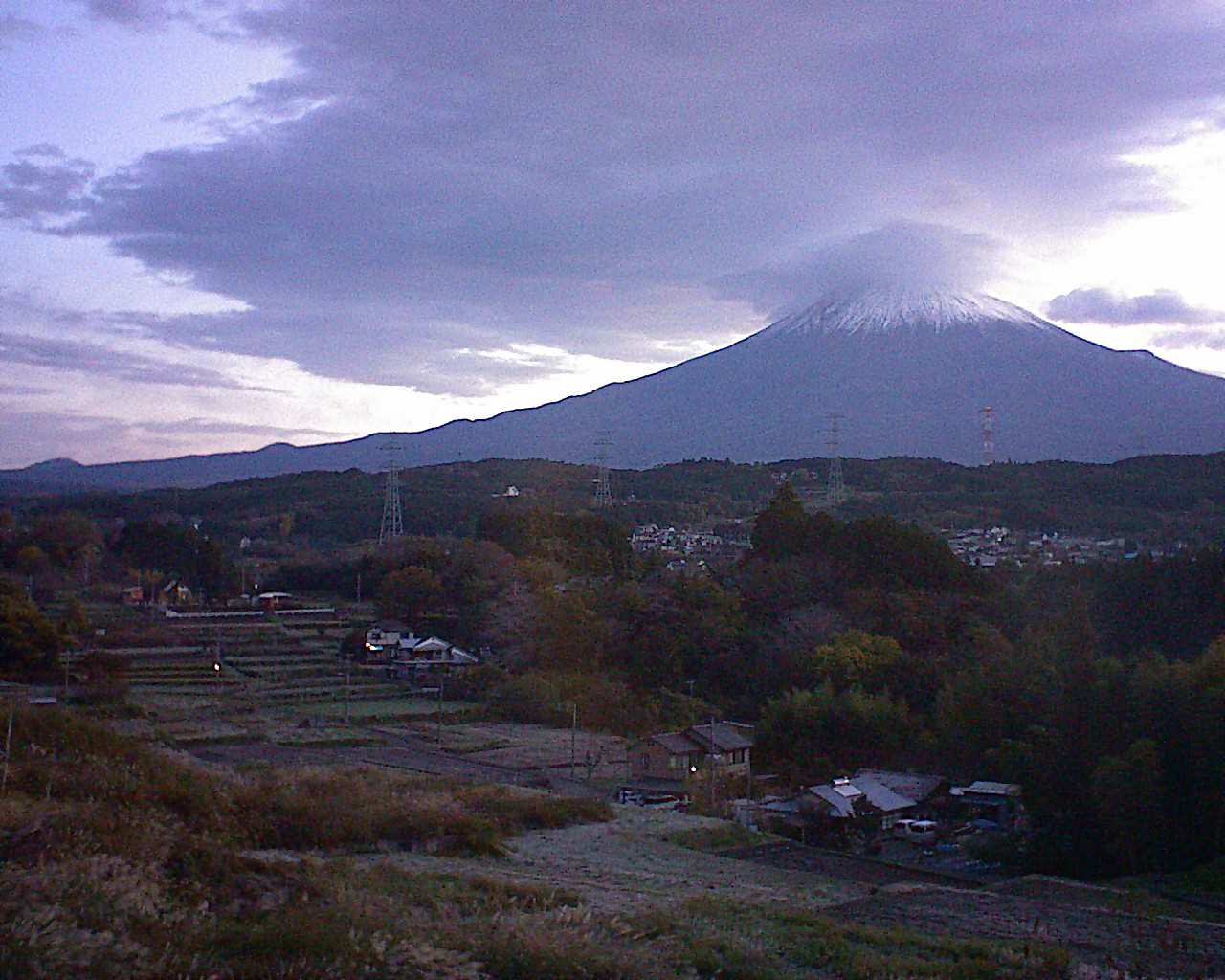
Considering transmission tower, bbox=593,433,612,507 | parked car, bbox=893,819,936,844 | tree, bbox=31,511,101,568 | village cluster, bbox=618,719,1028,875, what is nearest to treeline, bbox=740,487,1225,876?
village cluster, bbox=618,719,1028,875

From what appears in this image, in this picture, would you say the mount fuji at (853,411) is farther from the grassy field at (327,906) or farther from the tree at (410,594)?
the grassy field at (327,906)

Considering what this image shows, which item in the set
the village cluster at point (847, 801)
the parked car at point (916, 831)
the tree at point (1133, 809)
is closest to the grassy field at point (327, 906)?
the village cluster at point (847, 801)

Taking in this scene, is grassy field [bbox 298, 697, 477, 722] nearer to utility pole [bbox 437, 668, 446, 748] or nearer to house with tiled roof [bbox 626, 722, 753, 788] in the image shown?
utility pole [bbox 437, 668, 446, 748]

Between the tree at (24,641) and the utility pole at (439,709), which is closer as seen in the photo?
the utility pole at (439,709)

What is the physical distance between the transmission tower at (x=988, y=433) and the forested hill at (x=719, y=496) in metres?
3.69

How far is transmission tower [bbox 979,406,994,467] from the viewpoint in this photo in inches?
1599

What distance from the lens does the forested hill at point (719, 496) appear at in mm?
27000

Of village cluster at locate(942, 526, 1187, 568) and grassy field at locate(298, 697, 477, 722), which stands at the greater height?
village cluster at locate(942, 526, 1187, 568)

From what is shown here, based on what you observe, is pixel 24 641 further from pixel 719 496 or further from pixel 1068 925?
pixel 719 496

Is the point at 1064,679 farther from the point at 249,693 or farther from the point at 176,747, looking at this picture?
the point at 249,693

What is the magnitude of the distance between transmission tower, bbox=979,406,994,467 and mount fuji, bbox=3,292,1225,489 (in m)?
0.44

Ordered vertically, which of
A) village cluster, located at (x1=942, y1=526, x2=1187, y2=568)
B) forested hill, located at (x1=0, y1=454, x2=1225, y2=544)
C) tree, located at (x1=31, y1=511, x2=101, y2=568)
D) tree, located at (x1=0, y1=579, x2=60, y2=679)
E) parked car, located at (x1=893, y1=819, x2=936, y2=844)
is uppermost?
forested hill, located at (x1=0, y1=454, x2=1225, y2=544)

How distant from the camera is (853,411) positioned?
5078 centimetres

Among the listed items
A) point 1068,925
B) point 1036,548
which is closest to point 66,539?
point 1036,548
